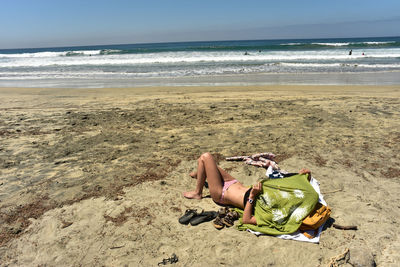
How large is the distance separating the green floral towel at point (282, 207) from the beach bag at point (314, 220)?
2.4 inches

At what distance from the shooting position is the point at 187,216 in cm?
370

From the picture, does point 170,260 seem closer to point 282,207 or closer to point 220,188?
point 220,188

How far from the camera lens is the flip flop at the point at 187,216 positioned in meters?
3.64

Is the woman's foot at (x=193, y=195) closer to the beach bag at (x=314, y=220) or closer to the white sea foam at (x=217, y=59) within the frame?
the beach bag at (x=314, y=220)

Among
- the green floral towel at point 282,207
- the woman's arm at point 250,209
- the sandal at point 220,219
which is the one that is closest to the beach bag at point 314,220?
the green floral towel at point 282,207

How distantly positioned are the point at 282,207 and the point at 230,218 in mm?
679

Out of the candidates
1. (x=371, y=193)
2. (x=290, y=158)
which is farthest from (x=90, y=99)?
(x=371, y=193)

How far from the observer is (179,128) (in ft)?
24.0

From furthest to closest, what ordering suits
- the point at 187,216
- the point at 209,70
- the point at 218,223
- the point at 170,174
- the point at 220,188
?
the point at 209,70 → the point at 170,174 → the point at 220,188 → the point at 187,216 → the point at 218,223

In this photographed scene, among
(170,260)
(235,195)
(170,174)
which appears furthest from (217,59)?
(170,260)

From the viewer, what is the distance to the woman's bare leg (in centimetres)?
401

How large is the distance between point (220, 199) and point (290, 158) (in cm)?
212

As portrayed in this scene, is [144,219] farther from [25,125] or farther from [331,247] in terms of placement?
[25,125]

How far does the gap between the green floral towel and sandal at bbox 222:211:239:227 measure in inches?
4.0
